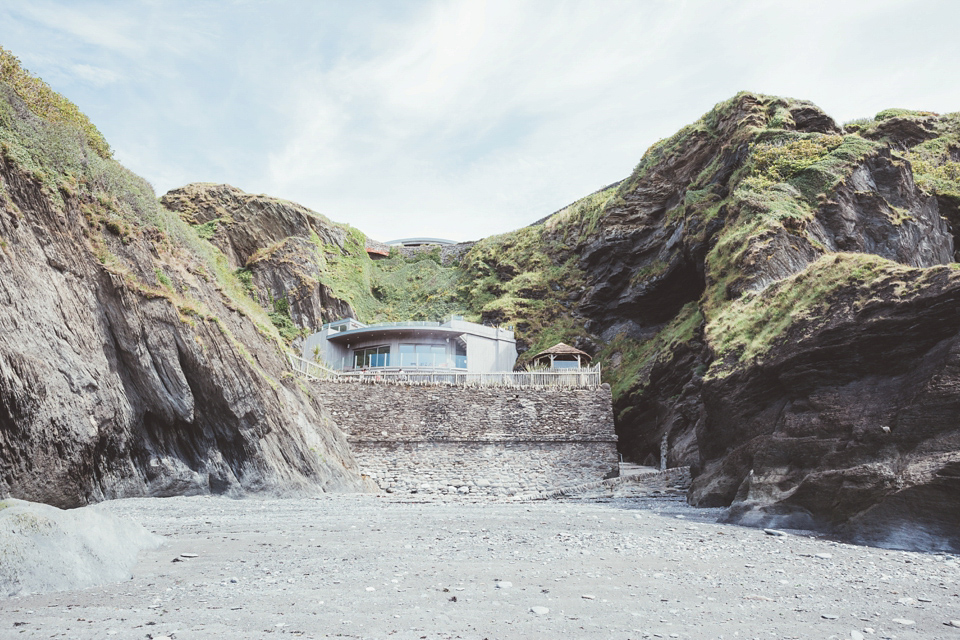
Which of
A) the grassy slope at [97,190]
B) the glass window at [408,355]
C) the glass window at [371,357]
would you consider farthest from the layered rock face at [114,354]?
the glass window at [371,357]

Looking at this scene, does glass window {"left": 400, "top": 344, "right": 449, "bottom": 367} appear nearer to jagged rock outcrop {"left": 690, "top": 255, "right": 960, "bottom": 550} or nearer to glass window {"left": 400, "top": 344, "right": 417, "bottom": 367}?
glass window {"left": 400, "top": 344, "right": 417, "bottom": 367}

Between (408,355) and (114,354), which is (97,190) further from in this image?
(408,355)

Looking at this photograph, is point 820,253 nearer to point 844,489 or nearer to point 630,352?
point 630,352

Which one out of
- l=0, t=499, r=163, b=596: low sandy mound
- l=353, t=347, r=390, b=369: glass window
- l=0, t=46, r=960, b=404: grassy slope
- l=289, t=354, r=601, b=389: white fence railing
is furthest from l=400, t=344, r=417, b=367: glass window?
l=0, t=499, r=163, b=596: low sandy mound

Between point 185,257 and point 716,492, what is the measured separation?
18.2 meters

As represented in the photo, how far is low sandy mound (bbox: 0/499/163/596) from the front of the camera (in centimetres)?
570

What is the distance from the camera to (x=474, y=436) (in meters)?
23.8

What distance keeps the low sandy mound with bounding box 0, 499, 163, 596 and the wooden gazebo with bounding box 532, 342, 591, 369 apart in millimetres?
22799

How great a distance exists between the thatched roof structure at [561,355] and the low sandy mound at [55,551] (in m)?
22.3

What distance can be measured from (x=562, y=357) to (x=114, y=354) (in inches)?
874

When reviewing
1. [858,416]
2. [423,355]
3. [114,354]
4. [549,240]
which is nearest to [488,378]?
[423,355]

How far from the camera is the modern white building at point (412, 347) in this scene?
106 feet

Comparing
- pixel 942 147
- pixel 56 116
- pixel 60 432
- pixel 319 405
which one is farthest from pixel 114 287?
pixel 942 147

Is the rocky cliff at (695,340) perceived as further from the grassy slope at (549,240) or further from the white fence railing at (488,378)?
the white fence railing at (488,378)
